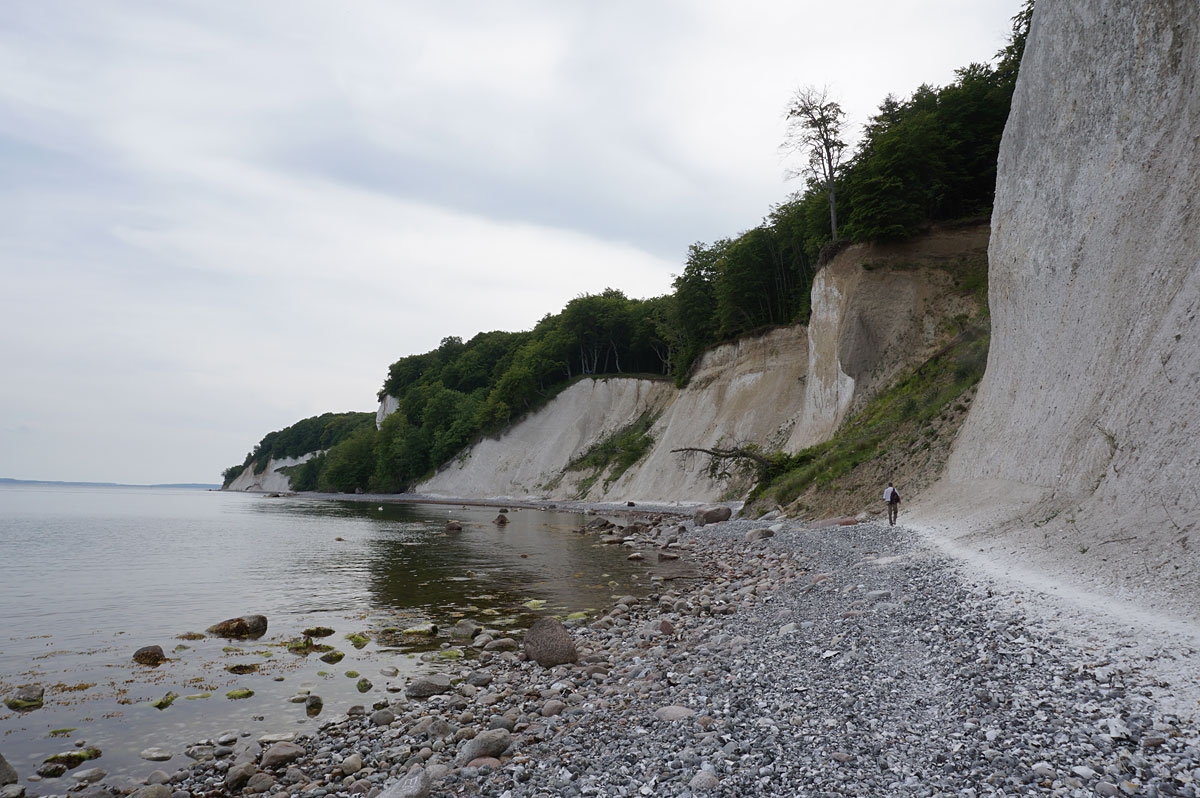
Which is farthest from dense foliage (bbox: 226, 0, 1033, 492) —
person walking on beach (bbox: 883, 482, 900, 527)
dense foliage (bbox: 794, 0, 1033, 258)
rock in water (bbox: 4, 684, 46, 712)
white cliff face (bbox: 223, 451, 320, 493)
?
white cliff face (bbox: 223, 451, 320, 493)

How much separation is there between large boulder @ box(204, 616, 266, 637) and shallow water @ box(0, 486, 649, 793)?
1.40 feet

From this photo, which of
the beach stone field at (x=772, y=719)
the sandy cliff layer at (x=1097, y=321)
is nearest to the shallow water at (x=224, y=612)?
the beach stone field at (x=772, y=719)

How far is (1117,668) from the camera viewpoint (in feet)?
17.0

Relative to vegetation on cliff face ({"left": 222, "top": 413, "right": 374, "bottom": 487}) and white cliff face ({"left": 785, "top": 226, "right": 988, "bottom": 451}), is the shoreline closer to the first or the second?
white cliff face ({"left": 785, "top": 226, "right": 988, "bottom": 451})

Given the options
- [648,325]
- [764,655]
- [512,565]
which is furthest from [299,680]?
[648,325]

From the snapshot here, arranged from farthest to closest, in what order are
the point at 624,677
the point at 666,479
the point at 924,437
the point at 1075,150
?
the point at 666,479, the point at 924,437, the point at 1075,150, the point at 624,677

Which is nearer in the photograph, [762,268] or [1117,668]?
[1117,668]

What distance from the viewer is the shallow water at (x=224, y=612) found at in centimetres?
841

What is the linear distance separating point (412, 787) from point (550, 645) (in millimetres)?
4677

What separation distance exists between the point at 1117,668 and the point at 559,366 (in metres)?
76.4

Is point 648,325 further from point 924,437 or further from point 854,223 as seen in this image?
point 924,437

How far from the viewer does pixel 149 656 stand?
1094 cm

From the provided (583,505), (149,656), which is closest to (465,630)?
(149,656)

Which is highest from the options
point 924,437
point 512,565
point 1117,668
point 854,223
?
point 854,223
